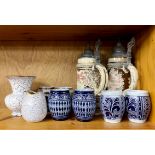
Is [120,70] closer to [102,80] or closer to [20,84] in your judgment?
[102,80]

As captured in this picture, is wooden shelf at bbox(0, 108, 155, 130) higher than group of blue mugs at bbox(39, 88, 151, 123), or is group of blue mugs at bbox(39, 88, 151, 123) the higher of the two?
group of blue mugs at bbox(39, 88, 151, 123)

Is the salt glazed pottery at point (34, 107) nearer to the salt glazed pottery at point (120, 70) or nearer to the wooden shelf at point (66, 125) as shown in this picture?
the wooden shelf at point (66, 125)

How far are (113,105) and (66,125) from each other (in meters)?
0.14

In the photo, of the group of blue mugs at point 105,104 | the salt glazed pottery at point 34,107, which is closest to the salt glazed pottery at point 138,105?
the group of blue mugs at point 105,104

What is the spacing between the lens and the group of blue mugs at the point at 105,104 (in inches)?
25.4

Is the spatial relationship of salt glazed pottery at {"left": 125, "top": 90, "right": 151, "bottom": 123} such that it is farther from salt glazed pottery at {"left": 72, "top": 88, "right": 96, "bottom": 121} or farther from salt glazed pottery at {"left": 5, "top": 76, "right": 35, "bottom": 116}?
salt glazed pottery at {"left": 5, "top": 76, "right": 35, "bottom": 116}

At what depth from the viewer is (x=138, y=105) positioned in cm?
64

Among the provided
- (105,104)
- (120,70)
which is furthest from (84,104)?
(120,70)

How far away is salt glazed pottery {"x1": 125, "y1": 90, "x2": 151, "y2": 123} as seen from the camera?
2.11 feet

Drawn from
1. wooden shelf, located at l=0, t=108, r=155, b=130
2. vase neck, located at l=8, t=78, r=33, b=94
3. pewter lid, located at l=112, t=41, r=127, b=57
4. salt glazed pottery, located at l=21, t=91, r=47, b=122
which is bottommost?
wooden shelf, located at l=0, t=108, r=155, b=130

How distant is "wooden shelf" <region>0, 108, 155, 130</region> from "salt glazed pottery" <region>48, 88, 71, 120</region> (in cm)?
2

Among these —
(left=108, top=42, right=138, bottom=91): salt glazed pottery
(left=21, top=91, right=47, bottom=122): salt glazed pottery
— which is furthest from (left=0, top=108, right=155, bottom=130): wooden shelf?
(left=108, top=42, right=138, bottom=91): salt glazed pottery
